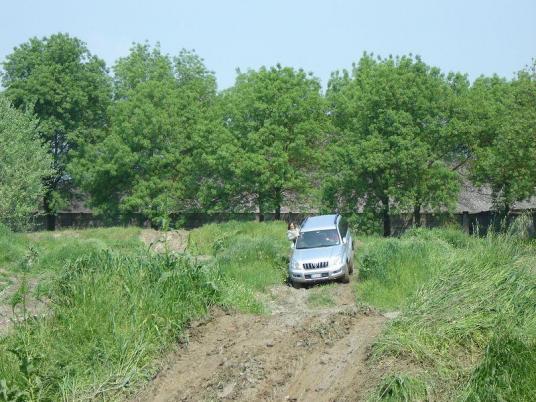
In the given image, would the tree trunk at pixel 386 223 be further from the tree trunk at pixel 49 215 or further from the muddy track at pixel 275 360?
the muddy track at pixel 275 360

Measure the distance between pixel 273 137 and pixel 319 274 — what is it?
2042 centimetres

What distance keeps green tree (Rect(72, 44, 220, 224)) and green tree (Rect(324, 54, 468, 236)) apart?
389 inches

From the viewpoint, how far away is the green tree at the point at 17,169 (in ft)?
122

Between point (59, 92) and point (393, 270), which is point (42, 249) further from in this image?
point (59, 92)

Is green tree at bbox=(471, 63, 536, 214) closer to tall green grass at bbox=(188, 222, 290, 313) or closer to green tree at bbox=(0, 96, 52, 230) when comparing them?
tall green grass at bbox=(188, 222, 290, 313)

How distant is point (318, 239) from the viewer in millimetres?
23453

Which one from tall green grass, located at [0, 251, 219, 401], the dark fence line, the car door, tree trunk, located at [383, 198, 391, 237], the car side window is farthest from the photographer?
the dark fence line

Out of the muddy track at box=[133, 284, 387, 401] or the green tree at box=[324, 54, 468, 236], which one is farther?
the green tree at box=[324, 54, 468, 236]

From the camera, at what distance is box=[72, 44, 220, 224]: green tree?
148ft

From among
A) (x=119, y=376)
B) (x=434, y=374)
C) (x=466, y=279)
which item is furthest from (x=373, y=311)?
(x=119, y=376)

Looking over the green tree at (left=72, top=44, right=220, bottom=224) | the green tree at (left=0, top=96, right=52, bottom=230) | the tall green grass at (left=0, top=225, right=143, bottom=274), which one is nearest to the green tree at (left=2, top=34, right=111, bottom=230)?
the green tree at (left=72, top=44, right=220, bottom=224)

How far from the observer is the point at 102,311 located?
1087cm

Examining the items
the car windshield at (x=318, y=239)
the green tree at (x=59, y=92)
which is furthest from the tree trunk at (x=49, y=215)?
the car windshield at (x=318, y=239)

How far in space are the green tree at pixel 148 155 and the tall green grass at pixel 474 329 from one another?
3448 centimetres
